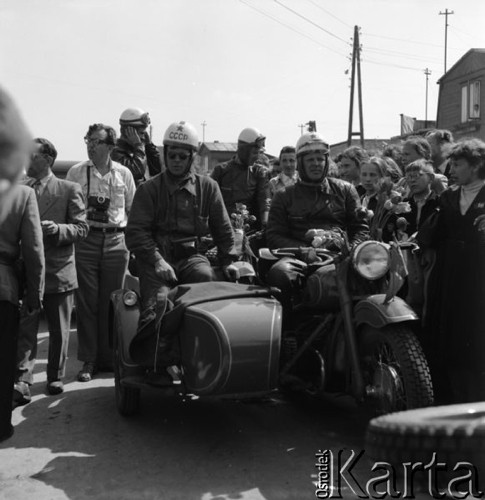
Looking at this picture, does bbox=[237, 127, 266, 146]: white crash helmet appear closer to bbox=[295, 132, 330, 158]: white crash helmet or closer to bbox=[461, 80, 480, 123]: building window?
bbox=[295, 132, 330, 158]: white crash helmet

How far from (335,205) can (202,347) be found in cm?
169

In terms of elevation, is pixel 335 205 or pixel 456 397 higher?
pixel 335 205

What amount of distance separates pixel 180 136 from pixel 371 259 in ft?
5.27

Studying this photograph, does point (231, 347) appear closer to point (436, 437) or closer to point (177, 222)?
point (177, 222)

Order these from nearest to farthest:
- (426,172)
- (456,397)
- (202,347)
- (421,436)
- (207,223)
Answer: (421,436) < (202,347) < (456,397) < (207,223) < (426,172)

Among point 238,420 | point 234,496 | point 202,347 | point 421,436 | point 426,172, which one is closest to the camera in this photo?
point 421,436

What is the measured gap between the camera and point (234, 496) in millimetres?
3463

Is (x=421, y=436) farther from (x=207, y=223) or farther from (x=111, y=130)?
(x=111, y=130)

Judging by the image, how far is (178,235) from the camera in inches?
194

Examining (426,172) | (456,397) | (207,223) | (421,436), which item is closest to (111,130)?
(207,223)

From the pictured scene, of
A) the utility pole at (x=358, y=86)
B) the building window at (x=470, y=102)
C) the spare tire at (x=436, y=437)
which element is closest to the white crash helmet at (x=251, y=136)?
the spare tire at (x=436, y=437)

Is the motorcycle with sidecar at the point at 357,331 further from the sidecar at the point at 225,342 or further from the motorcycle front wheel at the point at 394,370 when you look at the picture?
the sidecar at the point at 225,342

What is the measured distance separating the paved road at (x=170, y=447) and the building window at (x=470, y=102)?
3158 cm

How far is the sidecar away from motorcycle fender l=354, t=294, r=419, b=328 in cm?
46
